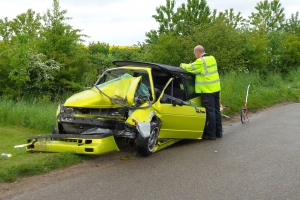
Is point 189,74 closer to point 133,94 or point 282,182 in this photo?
point 133,94

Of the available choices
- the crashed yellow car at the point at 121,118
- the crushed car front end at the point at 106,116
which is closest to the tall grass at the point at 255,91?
the crashed yellow car at the point at 121,118

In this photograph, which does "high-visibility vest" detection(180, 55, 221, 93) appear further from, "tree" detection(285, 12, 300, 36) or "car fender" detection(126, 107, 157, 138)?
"tree" detection(285, 12, 300, 36)

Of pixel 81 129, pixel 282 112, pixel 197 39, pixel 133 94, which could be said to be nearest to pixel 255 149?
pixel 133 94

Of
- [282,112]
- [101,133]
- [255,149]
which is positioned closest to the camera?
[101,133]

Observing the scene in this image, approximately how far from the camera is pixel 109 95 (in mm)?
7551

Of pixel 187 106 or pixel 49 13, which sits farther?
pixel 49 13

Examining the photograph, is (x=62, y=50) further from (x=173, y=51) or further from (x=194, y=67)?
(x=194, y=67)

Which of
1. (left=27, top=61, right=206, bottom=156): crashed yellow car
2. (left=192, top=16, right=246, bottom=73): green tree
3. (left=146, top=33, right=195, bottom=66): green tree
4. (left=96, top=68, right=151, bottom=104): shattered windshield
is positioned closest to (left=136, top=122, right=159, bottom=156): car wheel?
(left=27, top=61, right=206, bottom=156): crashed yellow car

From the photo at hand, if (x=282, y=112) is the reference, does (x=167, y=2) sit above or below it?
above

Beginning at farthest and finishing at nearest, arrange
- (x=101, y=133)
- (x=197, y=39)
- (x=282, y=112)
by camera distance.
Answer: (x=197, y=39), (x=282, y=112), (x=101, y=133)

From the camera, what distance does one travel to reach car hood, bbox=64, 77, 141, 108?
7391 millimetres

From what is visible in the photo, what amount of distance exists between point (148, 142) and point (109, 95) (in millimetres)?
1134

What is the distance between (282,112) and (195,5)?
49.0ft

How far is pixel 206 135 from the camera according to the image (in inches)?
384
